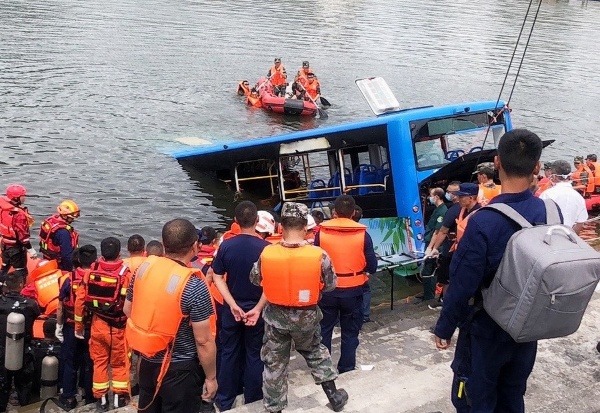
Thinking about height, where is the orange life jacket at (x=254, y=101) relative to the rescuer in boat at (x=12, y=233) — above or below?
above

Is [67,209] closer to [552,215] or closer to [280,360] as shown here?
[280,360]

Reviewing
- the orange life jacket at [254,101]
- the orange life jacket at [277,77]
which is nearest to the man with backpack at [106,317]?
the orange life jacket at [254,101]

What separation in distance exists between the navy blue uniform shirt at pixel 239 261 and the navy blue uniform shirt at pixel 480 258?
2.11m

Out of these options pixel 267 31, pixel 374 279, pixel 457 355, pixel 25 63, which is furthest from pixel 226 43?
pixel 457 355

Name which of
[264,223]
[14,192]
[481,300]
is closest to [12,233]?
[14,192]

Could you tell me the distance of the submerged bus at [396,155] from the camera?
10.4 metres

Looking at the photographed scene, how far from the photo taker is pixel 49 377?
22.8ft

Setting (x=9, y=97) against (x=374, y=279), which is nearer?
(x=374, y=279)

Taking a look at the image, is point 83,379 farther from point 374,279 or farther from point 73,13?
point 73,13

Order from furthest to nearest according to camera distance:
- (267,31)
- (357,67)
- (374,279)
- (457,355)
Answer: (267,31)
(357,67)
(374,279)
(457,355)

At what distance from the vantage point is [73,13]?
40562 mm

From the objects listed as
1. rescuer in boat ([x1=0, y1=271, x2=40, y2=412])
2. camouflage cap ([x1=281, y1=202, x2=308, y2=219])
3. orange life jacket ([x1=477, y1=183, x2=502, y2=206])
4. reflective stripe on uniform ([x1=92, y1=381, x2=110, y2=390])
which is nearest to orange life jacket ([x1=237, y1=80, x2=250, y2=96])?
orange life jacket ([x1=477, y1=183, x2=502, y2=206])

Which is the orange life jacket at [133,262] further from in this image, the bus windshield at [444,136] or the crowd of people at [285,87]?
the crowd of people at [285,87]

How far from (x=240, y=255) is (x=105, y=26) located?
34710 mm
